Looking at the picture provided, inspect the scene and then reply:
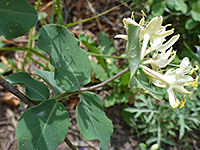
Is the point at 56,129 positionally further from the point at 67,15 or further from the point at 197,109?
the point at 67,15

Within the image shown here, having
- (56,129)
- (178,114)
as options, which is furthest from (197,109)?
(56,129)

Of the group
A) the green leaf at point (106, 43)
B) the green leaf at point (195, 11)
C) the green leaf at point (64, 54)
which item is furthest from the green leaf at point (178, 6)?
the green leaf at point (64, 54)

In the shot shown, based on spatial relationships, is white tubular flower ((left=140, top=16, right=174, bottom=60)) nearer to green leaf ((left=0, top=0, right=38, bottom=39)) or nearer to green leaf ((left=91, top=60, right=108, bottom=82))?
green leaf ((left=0, top=0, right=38, bottom=39))

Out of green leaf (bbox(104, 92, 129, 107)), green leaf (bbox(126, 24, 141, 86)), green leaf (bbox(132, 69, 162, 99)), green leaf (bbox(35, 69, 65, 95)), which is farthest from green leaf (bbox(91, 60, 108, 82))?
green leaf (bbox(126, 24, 141, 86))

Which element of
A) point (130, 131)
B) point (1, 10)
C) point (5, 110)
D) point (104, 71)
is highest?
point (1, 10)

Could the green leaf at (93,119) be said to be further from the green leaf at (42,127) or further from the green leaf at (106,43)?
the green leaf at (106,43)

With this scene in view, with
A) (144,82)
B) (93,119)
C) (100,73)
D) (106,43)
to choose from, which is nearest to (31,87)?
(93,119)
